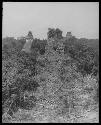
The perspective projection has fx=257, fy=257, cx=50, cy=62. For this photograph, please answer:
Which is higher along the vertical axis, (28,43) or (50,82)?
(28,43)

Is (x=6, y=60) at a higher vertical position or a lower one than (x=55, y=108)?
higher

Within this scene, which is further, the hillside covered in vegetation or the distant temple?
the distant temple

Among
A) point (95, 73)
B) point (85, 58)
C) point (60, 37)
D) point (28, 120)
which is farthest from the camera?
point (60, 37)

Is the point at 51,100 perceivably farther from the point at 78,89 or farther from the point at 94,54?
the point at 94,54

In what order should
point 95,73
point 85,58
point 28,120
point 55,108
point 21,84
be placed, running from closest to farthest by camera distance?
point 28,120
point 55,108
point 21,84
point 95,73
point 85,58

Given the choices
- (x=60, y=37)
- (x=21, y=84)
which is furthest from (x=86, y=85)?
(x=60, y=37)

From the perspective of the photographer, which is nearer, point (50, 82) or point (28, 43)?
point (50, 82)

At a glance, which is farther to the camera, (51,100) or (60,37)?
(60,37)

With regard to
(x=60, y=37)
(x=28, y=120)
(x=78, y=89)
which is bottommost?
(x=28, y=120)

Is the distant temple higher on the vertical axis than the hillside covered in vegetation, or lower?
higher

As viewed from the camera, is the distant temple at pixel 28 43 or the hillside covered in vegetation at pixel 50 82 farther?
the distant temple at pixel 28 43

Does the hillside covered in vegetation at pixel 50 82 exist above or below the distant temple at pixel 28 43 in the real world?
below
